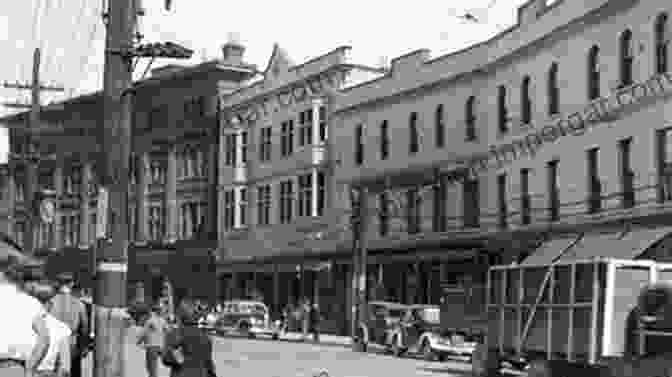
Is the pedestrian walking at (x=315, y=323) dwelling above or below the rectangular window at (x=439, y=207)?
below

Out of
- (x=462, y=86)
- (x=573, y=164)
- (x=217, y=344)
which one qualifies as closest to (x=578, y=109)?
(x=573, y=164)

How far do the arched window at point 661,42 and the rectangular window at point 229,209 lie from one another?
29.9 meters

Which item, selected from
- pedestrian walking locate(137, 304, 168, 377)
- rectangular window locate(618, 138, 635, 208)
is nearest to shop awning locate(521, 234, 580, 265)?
pedestrian walking locate(137, 304, 168, 377)

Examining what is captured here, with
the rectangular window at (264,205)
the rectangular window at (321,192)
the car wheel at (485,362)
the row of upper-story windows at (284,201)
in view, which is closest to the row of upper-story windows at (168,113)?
the row of upper-story windows at (284,201)

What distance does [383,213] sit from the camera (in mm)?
45688

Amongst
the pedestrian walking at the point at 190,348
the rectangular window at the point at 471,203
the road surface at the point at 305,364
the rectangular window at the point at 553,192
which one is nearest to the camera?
the pedestrian walking at the point at 190,348

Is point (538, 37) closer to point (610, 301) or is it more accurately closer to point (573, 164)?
point (573, 164)

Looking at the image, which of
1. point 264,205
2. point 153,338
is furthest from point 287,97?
point 153,338

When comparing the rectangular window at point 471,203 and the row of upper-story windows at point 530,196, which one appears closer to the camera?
the row of upper-story windows at point 530,196

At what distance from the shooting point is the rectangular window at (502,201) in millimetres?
38688

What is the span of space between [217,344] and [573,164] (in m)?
13.5

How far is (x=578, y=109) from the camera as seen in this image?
34.4 m

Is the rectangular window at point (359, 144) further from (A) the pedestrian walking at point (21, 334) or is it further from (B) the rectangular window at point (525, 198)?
(A) the pedestrian walking at point (21, 334)

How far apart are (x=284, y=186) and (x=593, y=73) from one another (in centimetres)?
2142
